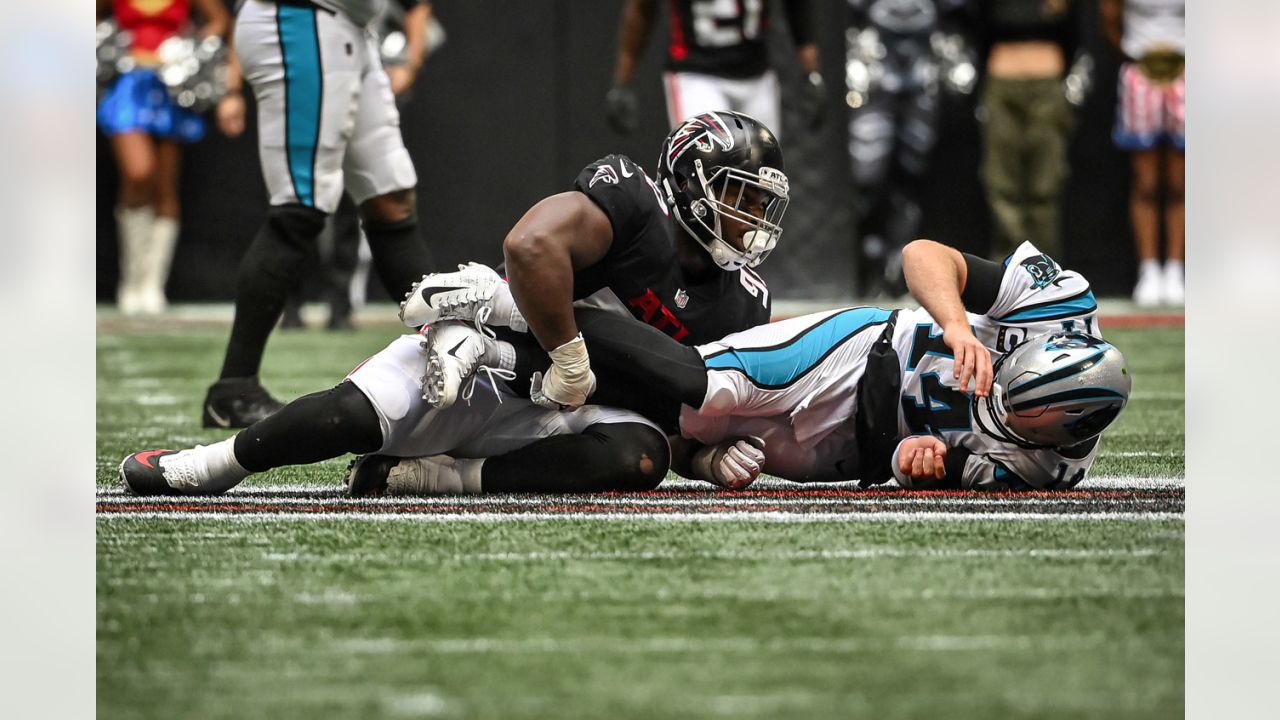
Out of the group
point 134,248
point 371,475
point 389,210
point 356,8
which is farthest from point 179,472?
point 134,248

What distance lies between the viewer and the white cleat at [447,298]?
3.19 meters

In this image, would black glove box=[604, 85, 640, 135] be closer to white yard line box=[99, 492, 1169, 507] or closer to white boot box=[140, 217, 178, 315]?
white yard line box=[99, 492, 1169, 507]

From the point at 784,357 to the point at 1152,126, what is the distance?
7.72 m

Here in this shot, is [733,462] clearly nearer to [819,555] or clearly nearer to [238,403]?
[819,555]

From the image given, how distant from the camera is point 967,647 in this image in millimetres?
2078

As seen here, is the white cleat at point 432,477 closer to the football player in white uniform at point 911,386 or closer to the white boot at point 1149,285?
the football player in white uniform at point 911,386

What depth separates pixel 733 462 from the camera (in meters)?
3.26

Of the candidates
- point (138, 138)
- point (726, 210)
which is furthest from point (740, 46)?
point (138, 138)

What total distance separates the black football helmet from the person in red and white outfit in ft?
23.8

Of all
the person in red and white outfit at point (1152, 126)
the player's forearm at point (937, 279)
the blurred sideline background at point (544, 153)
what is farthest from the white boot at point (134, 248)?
the player's forearm at point (937, 279)

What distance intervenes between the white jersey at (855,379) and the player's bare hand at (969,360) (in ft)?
0.85

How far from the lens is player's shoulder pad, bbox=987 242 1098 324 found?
126 inches

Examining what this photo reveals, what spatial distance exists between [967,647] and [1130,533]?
34.4 inches

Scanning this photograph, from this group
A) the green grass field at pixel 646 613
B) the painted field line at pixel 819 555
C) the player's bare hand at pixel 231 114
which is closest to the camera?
the green grass field at pixel 646 613
